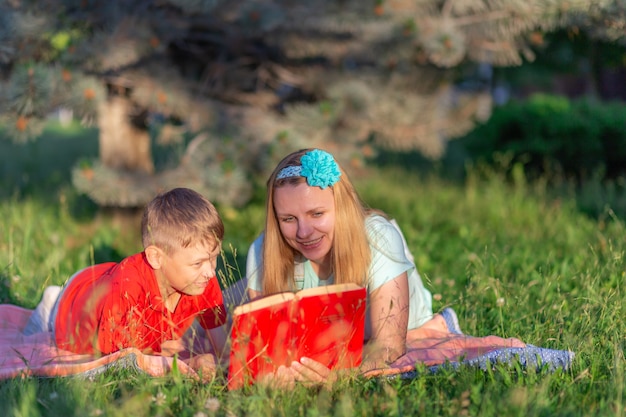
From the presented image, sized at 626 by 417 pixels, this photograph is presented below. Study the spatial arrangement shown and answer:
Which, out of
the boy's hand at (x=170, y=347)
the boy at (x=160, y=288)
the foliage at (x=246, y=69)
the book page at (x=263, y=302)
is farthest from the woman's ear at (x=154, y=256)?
the foliage at (x=246, y=69)

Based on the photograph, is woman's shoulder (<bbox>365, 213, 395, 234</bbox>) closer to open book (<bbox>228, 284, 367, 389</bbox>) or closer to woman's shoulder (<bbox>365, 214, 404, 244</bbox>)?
woman's shoulder (<bbox>365, 214, 404, 244</bbox>)

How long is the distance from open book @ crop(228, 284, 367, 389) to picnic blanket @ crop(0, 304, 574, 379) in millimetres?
198

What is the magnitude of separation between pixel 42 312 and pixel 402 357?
1.81 metres

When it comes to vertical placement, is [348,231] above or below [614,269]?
above

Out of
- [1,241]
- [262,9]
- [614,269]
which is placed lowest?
[614,269]

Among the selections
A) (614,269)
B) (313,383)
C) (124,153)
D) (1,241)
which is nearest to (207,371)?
(313,383)

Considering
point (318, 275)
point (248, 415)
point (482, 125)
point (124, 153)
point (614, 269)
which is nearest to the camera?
point (248, 415)

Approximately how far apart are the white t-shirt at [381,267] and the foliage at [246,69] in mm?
1600

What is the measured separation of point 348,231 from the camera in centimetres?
296

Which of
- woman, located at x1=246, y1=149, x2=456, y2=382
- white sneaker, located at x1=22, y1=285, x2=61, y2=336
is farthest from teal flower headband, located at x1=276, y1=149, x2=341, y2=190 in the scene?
white sneaker, located at x1=22, y1=285, x2=61, y2=336

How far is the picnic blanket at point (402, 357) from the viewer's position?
2.68 m

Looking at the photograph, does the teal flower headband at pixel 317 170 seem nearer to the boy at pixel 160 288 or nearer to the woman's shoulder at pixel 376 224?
the woman's shoulder at pixel 376 224

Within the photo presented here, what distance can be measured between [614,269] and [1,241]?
3.78 m

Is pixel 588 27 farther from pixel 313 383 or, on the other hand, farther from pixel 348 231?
pixel 313 383
